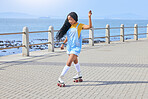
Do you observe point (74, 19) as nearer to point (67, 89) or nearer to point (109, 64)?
point (67, 89)

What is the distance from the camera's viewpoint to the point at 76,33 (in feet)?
22.9

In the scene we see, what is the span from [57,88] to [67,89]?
0.25m

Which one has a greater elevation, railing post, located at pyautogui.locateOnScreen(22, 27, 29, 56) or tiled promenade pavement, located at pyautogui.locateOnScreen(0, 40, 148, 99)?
railing post, located at pyautogui.locateOnScreen(22, 27, 29, 56)

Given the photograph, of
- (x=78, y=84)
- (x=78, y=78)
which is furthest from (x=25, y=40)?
(x=78, y=84)

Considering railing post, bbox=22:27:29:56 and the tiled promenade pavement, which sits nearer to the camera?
the tiled promenade pavement

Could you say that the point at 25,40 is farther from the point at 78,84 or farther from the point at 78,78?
the point at 78,84

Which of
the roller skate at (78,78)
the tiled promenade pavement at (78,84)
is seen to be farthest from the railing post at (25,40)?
the roller skate at (78,78)

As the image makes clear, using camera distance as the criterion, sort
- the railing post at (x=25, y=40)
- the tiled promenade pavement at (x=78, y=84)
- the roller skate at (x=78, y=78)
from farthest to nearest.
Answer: the railing post at (x=25, y=40), the roller skate at (x=78, y=78), the tiled promenade pavement at (x=78, y=84)

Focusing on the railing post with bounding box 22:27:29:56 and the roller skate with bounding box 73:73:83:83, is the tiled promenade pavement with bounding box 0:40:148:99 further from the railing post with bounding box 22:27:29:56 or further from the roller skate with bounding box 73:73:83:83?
the railing post with bounding box 22:27:29:56

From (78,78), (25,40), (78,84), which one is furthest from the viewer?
(25,40)

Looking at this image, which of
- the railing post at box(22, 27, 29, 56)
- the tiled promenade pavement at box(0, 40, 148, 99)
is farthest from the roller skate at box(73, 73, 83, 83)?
the railing post at box(22, 27, 29, 56)

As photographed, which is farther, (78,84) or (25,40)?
(25,40)

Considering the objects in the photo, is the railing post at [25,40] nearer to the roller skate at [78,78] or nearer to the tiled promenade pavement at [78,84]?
the tiled promenade pavement at [78,84]

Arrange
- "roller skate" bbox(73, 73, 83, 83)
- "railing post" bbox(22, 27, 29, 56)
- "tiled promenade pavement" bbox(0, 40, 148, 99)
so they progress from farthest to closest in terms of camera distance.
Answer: "railing post" bbox(22, 27, 29, 56)
"roller skate" bbox(73, 73, 83, 83)
"tiled promenade pavement" bbox(0, 40, 148, 99)
